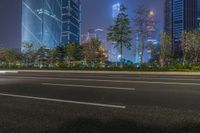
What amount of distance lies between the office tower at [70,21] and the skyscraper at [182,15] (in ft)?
191

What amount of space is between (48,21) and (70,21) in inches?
753

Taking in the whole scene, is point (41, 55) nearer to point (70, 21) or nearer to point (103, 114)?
point (103, 114)

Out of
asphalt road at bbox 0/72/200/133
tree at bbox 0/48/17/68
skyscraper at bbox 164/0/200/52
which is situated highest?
skyscraper at bbox 164/0/200/52

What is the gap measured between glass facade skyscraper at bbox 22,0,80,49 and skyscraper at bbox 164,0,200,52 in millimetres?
53526

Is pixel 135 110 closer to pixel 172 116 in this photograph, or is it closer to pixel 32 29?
pixel 172 116

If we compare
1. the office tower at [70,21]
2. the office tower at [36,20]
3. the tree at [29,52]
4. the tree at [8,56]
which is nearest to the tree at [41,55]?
the tree at [29,52]

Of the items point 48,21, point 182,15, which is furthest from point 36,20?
point 182,15

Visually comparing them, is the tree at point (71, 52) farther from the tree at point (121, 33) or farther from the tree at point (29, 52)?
the tree at point (121, 33)

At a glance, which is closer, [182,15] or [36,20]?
[182,15]

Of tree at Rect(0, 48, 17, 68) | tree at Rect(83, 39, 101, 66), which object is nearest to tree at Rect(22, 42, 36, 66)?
tree at Rect(0, 48, 17, 68)

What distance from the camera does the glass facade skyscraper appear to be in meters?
126

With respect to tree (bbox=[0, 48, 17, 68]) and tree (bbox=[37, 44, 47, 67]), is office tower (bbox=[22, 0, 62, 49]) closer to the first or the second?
tree (bbox=[0, 48, 17, 68])

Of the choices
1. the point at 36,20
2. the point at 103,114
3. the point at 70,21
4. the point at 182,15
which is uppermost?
the point at 70,21

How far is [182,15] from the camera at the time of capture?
10725cm
